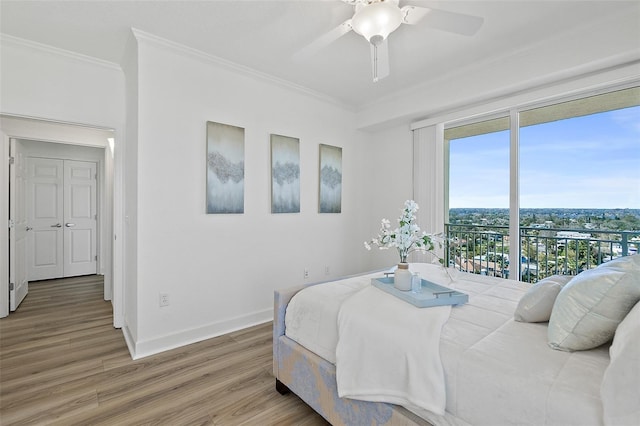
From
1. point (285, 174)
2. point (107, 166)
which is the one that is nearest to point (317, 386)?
point (285, 174)

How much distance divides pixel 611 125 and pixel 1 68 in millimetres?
5209

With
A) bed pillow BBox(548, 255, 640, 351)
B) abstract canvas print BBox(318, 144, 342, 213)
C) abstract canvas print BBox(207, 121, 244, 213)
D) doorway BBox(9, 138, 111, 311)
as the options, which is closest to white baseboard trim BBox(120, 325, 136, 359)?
abstract canvas print BBox(207, 121, 244, 213)

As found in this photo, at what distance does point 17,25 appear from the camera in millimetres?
2287

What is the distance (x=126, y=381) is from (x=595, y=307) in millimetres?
2722

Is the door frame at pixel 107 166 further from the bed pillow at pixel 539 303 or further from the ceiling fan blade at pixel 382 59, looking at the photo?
the bed pillow at pixel 539 303

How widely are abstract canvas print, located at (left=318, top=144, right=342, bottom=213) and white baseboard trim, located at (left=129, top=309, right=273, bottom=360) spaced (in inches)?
58.9

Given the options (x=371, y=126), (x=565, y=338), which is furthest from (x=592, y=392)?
(x=371, y=126)

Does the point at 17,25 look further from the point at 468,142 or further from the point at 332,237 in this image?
the point at 468,142

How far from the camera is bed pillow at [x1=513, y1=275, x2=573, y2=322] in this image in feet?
4.43

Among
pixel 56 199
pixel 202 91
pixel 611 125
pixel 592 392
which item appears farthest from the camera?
pixel 56 199

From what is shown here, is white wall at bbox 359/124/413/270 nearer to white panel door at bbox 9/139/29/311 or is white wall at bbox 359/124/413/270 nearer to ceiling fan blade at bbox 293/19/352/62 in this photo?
ceiling fan blade at bbox 293/19/352/62

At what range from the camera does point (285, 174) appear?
3420 mm

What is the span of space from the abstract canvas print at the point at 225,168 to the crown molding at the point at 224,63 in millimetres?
591

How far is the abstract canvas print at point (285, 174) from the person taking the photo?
3.32m
